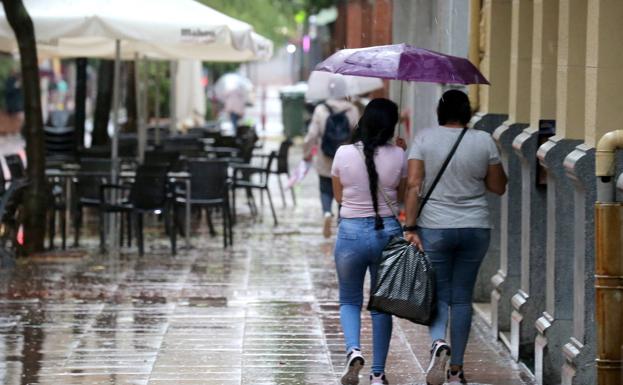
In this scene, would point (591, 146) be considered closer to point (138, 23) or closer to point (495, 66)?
point (495, 66)

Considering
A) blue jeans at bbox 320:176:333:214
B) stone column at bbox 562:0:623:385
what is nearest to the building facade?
stone column at bbox 562:0:623:385

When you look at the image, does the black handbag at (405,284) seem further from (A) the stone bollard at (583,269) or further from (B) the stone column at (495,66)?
(B) the stone column at (495,66)

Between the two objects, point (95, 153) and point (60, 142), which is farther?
point (60, 142)

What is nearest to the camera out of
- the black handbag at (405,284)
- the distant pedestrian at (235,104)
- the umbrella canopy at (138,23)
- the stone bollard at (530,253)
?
the black handbag at (405,284)

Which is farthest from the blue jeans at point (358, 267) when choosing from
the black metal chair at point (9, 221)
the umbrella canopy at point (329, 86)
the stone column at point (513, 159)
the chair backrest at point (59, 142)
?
the chair backrest at point (59, 142)

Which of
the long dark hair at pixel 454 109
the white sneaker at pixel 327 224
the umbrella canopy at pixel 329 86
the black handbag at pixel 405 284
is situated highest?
the umbrella canopy at pixel 329 86

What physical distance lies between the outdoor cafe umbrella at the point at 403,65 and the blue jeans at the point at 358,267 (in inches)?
34.2

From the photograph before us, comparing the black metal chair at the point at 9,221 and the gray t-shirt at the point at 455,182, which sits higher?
the gray t-shirt at the point at 455,182

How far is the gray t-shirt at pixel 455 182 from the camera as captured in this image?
8312 mm

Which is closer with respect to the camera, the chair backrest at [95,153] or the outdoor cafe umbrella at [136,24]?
the outdoor cafe umbrella at [136,24]

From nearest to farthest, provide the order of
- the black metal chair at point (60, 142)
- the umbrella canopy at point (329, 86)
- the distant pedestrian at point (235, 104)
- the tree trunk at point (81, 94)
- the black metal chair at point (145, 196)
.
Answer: the black metal chair at point (145, 196) → the umbrella canopy at point (329, 86) → the black metal chair at point (60, 142) → the tree trunk at point (81, 94) → the distant pedestrian at point (235, 104)

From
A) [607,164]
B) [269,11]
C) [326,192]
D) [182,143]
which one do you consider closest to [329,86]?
[326,192]

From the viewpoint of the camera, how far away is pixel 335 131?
613 inches

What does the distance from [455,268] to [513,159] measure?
7.09 feet
